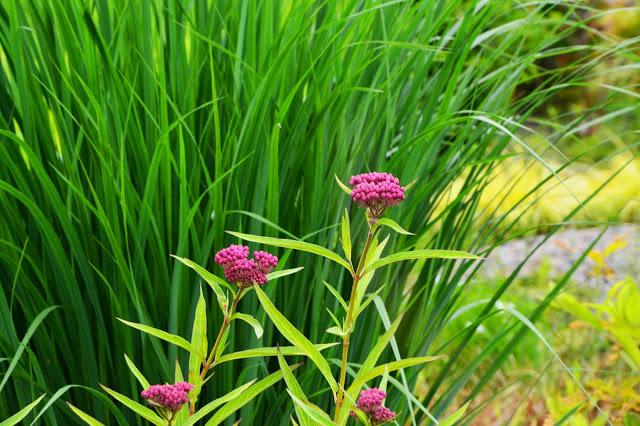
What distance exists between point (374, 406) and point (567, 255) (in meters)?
4.15

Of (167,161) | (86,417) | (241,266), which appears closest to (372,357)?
(241,266)

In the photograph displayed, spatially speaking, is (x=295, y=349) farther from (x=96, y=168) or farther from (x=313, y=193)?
(x=96, y=168)

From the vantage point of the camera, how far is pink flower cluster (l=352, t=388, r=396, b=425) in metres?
0.94

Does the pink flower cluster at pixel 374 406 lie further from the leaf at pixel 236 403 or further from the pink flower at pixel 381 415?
the leaf at pixel 236 403

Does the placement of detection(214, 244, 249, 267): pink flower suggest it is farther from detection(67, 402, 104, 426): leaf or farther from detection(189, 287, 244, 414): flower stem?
detection(67, 402, 104, 426): leaf

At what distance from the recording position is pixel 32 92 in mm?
1351

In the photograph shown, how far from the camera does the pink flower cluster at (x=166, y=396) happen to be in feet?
2.83

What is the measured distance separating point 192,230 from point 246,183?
13cm

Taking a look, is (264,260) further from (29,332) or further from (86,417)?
(29,332)

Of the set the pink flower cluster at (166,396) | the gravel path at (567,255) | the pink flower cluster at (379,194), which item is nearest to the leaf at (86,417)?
the pink flower cluster at (166,396)

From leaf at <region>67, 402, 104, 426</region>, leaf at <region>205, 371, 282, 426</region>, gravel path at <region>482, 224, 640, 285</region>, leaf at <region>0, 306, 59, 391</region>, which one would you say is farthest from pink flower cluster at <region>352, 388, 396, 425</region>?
gravel path at <region>482, 224, 640, 285</region>

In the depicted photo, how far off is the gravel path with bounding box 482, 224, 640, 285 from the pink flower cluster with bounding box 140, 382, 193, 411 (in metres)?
3.24

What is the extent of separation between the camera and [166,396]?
87 cm

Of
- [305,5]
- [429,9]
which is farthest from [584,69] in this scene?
[305,5]
